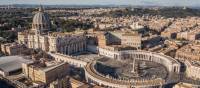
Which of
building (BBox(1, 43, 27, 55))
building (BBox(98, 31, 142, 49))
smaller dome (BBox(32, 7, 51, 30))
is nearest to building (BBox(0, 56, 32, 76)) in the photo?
building (BBox(1, 43, 27, 55))

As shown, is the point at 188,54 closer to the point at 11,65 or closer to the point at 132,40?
the point at 132,40

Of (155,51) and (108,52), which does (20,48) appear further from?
(155,51)

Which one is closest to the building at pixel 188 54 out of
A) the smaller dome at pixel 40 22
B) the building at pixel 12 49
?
the smaller dome at pixel 40 22

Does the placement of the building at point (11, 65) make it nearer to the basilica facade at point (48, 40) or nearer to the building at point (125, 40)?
the basilica facade at point (48, 40)

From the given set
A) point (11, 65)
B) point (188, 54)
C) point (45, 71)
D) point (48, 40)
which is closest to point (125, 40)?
point (188, 54)

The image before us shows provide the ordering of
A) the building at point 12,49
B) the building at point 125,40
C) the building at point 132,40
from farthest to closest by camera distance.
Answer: the building at point 132,40 < the building at point 125,40 < the building at point 12,49

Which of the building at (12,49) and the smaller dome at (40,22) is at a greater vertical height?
the smaller dome at (40,22)

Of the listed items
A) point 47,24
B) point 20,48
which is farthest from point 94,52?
point 20,48
